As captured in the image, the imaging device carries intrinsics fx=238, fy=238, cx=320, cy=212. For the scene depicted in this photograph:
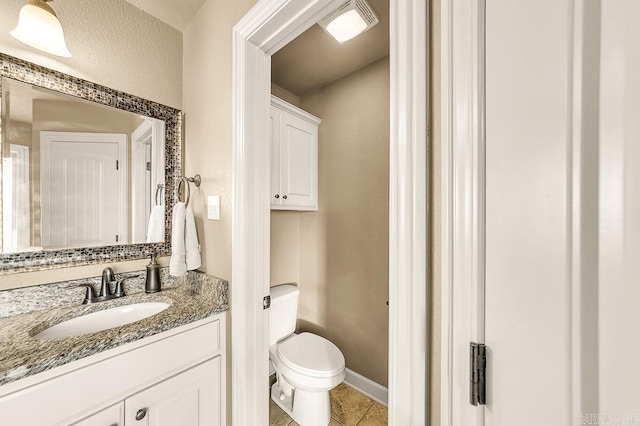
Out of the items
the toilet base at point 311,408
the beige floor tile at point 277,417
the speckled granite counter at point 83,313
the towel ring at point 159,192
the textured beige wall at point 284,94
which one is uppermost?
the textured beige wall at point 284,94

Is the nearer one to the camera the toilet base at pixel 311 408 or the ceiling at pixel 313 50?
the ceiling at pixel 313 50

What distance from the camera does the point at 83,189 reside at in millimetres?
1097

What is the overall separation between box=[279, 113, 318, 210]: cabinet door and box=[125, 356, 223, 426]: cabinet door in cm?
105

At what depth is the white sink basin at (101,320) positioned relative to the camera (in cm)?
91

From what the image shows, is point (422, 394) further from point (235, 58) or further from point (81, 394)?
point (235, 58)

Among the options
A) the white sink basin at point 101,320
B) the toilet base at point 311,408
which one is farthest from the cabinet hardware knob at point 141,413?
the toilet base at point 311,408

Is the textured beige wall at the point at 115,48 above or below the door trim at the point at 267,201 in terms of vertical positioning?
above

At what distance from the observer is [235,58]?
104 centimetres

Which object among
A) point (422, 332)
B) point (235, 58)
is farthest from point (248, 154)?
point (422, 332)

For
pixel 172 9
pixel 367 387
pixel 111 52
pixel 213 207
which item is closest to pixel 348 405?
pixel 367 387

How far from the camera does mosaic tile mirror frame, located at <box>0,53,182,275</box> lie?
928mm

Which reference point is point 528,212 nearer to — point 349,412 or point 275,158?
point 275,158

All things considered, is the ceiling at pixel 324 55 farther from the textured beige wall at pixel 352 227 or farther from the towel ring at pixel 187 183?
the towel ring at pixel 187 183

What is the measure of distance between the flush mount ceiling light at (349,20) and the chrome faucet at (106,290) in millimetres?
Result: 1607
